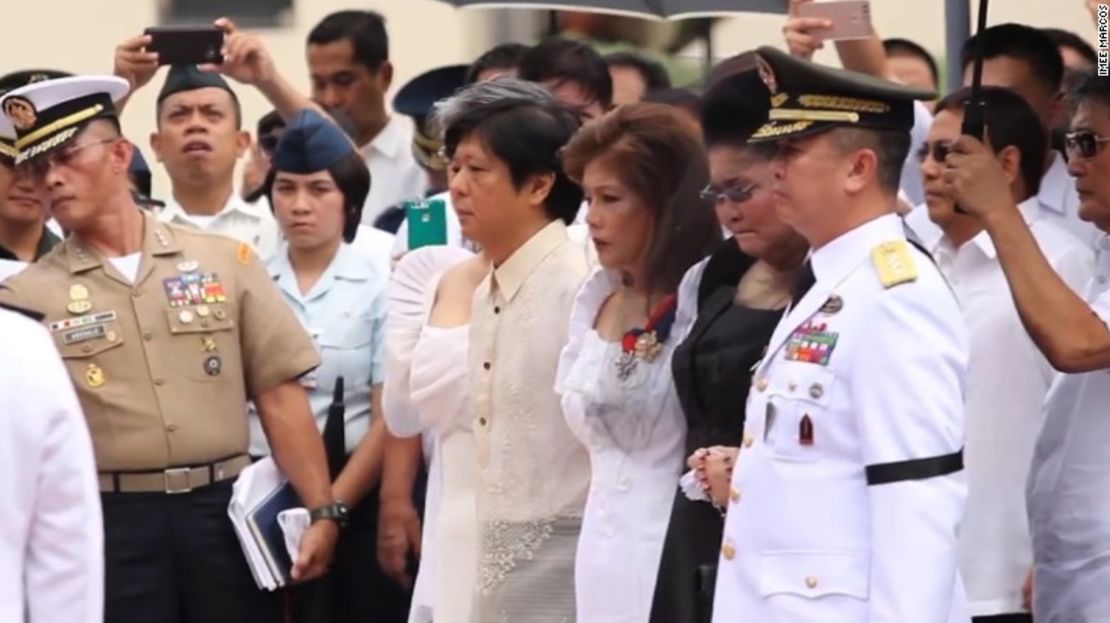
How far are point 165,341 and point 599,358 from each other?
4.37 ft

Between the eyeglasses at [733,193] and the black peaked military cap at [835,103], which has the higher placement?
the black peaked military cap at [835,103]

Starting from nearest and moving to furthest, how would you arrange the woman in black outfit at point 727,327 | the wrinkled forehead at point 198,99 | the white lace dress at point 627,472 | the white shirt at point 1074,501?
the woman in black outfit at point 727,327, the white shirt at point 1074,501, the white lace dress at point 627,472, the wrinkled forehead at point 198,99

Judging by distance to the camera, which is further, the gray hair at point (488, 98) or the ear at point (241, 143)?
the ear at point (241, 143)

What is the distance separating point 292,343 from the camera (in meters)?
6.31

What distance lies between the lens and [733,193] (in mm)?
4898

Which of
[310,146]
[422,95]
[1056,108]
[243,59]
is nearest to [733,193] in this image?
[1056,108]

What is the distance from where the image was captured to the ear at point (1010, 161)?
5457mm

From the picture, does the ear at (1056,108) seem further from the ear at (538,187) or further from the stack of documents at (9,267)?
the stack of documents at (9,267)

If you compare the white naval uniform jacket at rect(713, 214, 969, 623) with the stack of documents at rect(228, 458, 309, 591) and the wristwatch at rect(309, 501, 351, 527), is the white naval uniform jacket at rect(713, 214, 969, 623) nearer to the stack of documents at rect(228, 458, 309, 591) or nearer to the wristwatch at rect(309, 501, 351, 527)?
the stack of documents at rect(228, 458, 309, 591)

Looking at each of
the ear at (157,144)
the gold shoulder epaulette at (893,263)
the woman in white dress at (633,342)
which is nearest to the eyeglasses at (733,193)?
the woman in white dress at (633,342)

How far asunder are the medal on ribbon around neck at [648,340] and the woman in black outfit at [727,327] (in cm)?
16

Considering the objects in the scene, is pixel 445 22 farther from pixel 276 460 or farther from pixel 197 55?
pixel 276 460

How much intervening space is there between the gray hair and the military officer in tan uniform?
798 mm

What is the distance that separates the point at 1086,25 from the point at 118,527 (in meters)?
3.61
